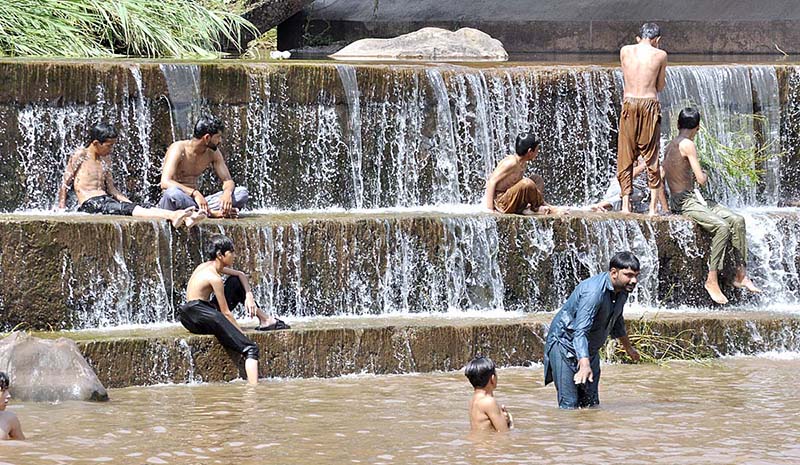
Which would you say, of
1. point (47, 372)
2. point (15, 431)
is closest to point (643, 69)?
point (47, 372)

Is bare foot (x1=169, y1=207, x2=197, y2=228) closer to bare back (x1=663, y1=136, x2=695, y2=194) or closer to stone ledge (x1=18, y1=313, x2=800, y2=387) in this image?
stone ledge (x1=18, y1=313, x2=800, y2=387)

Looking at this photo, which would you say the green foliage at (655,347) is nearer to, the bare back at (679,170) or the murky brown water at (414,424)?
the murky brown water at (414,424)

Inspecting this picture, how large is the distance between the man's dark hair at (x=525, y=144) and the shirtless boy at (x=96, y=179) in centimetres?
294

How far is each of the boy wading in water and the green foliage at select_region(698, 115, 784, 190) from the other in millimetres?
4796

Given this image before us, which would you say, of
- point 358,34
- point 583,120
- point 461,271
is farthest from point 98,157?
point 358,34

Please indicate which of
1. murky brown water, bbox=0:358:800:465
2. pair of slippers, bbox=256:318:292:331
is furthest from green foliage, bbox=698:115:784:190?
pair of slippers, bbox=256:318:292:331

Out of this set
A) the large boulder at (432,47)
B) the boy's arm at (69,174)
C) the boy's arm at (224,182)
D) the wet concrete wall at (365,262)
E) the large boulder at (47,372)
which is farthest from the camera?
the large boulder at (432,47)

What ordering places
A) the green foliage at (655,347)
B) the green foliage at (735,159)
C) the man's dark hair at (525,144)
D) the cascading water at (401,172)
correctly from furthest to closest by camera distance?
the green foliage at (735,159) < the man's dark hair at (525,144) < the cascading water at (401,172) < the green foliage at (655,347)

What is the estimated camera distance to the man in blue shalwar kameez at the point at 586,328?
25.4ft

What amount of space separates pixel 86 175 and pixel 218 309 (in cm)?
205

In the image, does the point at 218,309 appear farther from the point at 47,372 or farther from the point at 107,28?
the point at 107,28

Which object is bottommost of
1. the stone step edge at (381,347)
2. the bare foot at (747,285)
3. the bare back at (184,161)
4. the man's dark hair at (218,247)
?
the stone step edge at (381,347)

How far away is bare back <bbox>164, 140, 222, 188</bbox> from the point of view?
10.9 metres

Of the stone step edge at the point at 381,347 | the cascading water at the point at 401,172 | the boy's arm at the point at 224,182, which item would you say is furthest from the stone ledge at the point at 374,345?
the boy's arm at the point at 224,182
